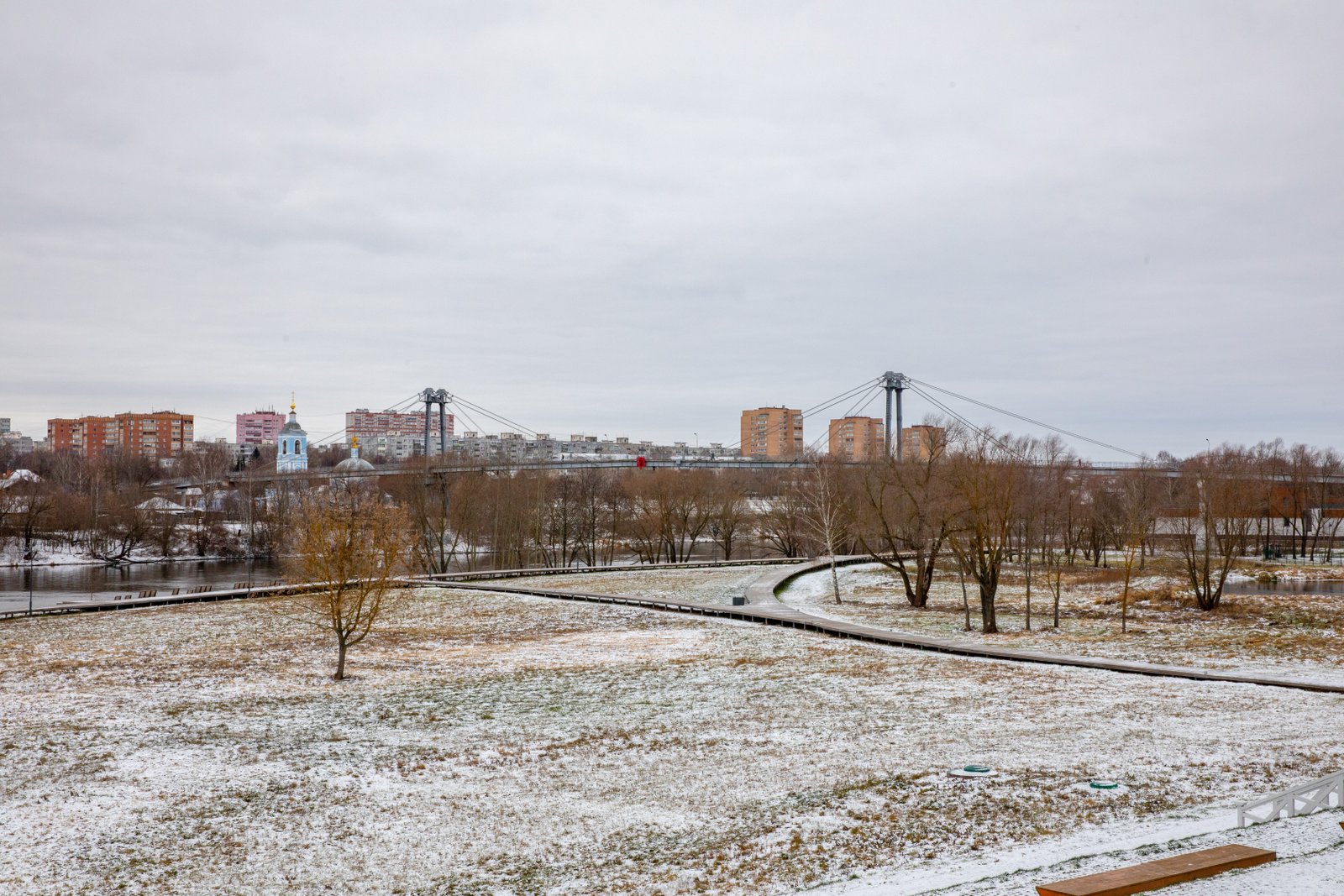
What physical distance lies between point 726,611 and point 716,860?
25.9 metres

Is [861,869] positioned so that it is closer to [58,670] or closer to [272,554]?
[58,670]

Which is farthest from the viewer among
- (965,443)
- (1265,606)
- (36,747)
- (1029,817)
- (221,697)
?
(1265,606)

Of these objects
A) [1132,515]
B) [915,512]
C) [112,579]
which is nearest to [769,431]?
[112,579]

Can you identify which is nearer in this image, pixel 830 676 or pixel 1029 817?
pixel 1029 817

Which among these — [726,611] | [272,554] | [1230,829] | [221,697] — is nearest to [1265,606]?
[726,611]

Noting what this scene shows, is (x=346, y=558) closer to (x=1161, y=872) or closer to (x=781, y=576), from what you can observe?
(x=1161, y=872)

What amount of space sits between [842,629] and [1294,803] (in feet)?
66.4

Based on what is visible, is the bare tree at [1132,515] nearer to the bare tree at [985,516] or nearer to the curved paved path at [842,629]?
the bare tree at [985,516]

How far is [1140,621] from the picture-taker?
34.8 m

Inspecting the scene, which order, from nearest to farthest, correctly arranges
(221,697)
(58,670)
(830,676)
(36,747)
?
(36,747) < (221,697) < (830,676) < (58,670)

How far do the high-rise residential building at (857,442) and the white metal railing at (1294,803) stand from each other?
43.8 meters

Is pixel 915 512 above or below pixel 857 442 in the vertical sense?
below

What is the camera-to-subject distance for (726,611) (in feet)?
121

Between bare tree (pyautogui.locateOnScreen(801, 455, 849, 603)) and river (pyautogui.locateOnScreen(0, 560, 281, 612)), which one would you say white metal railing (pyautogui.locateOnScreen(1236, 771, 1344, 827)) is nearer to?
bare tree (pyautogui.locateOnScreen(801, 455, 849, 603))
